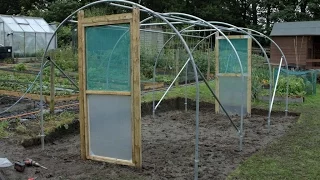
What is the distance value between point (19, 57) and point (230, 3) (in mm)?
21026

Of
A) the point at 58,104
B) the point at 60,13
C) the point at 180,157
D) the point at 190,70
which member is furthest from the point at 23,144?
the point at 60,13

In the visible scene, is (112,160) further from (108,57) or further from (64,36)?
(64,36)

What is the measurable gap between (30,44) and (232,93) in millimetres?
16967

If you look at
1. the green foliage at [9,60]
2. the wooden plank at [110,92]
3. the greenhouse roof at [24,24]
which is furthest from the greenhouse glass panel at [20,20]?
the wooden plank at [110,92]

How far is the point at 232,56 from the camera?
29.4 ft

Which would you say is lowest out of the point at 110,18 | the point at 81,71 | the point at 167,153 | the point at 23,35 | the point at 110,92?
the point at 167,153

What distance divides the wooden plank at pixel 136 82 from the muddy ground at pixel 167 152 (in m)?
0.24

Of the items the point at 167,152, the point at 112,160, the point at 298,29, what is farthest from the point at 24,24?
the point at 112,160

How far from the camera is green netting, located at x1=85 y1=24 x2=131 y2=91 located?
465cm

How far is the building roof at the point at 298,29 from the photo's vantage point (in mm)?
19891

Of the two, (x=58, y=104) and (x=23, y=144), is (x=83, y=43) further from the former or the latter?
(x=58, y=104)

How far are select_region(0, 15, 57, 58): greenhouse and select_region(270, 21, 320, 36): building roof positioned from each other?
13506 millimetres

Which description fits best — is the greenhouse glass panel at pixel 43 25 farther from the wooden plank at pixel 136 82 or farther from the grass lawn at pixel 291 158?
the wooden plank at pixel 136 82

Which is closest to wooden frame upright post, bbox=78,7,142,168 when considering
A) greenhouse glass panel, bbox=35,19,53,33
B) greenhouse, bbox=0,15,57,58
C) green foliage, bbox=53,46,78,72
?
green foliage, bbox=53,46,78,72
